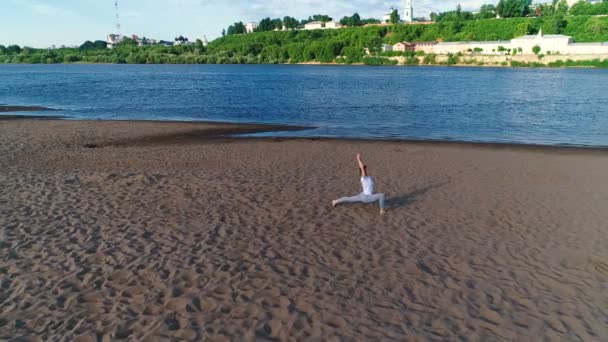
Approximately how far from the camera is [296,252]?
968 centimetres

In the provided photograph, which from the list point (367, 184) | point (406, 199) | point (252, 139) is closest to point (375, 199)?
point (367, 184)

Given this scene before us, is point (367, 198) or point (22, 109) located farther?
point (22, 109)

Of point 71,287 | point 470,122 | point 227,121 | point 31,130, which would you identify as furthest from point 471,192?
point 31,130

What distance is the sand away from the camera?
7.17m

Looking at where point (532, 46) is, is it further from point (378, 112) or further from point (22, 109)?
point (22, 109)

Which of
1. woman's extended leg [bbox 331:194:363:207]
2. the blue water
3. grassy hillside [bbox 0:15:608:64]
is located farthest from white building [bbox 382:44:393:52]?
woman's extended leg [bbox 331:194:363:207]

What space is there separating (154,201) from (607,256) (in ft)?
39.2

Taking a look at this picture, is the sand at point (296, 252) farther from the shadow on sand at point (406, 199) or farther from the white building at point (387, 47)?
the white building at point (387, 47)

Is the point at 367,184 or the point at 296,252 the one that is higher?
the point at 367,184

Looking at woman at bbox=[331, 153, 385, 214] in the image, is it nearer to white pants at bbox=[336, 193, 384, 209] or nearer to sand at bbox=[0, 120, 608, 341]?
white pants at bbox=[336, 193, 384, 209]

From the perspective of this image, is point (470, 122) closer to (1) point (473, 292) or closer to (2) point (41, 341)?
(1) point (473, 292)

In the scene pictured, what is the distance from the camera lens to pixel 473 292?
8172 mm

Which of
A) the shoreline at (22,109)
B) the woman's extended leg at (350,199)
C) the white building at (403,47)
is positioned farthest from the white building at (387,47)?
the woman's extended leg at (350,199)

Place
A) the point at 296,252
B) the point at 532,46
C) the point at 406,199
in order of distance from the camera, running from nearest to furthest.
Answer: the point at 296,252 → the point at 406,199 → the point at 532,46
